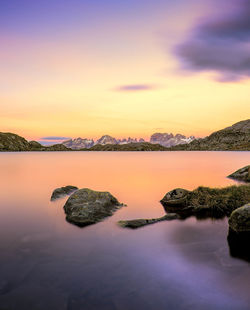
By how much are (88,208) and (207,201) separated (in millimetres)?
11179

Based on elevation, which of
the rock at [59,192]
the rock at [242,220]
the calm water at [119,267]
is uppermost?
the rock at [242,220]

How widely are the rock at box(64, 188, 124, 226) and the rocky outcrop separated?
6101 mm

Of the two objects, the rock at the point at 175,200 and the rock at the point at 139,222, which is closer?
the rock at the point at 139,222

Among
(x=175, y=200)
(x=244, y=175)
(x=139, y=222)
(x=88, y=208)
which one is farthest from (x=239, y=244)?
(x=244, y=175)

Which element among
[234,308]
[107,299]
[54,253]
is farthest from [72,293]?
[234,308]

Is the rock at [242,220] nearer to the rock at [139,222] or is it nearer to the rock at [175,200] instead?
the rock at [139,222]

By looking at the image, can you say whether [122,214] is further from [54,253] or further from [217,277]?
[217,277]

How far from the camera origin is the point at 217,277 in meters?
10.0

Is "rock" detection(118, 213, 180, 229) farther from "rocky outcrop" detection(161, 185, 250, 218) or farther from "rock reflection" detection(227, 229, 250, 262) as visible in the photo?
"rock reflection" detection(227, 229, 250, 262)

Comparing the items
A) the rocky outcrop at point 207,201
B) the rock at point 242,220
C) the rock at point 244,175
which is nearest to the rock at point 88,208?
the rocky outcrop at point 207,201

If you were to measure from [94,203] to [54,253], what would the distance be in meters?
6.99

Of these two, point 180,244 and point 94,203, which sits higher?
point 94,203

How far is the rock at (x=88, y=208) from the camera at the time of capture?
17.7m

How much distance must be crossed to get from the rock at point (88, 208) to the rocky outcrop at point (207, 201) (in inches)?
240
